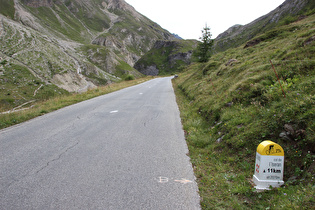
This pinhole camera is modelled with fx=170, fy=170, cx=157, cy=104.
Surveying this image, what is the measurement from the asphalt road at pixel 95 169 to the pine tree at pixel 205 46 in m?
22.8

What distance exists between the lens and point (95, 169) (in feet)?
12.3

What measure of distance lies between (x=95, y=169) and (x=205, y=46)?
1031 inches

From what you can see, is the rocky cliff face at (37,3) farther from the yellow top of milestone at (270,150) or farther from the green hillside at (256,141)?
the yellow top of milestone at (270,150)

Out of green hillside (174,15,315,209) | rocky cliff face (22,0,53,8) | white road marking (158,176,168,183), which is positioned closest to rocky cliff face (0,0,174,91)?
rocky cliff face (22,0,53,8)

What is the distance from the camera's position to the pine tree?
25.3 meters

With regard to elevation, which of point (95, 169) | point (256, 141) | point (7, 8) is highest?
point (7, 8)

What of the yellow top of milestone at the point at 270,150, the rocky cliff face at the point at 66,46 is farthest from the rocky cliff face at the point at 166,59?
the yellow top of milestone at the point at 270,150

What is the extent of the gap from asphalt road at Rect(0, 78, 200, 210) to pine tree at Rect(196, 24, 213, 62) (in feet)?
74.8

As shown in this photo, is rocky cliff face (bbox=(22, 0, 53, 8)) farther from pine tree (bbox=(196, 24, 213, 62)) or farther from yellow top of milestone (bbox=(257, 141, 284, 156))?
yellow top of milestone (bbox=(257, 141, 284, 156))

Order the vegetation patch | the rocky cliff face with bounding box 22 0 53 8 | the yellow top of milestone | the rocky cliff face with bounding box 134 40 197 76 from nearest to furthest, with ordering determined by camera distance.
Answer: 1. the yellow top of milestone
2. the vegetation patch
3. the rocky cliff face with bounding box 22 0 53 8
4. the rocky cliff face with bounding box 134 40 197 76

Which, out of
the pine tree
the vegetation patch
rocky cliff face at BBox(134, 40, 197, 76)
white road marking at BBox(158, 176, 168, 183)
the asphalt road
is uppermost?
the vegetation patch

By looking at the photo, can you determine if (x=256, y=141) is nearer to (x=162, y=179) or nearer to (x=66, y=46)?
(x=162, y=179)

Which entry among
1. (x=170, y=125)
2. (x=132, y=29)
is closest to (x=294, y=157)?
(x=170, y=125)

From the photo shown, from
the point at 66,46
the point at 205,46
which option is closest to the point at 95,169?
the point at 205,46
